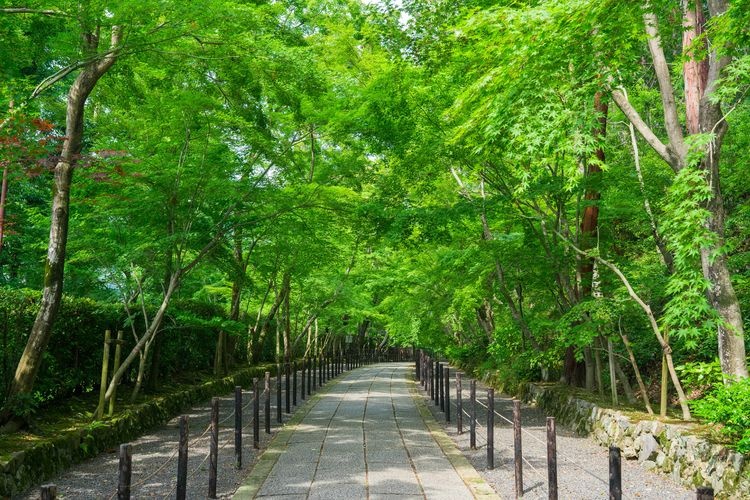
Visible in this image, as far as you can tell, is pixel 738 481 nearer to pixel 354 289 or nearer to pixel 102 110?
pixel 102 110

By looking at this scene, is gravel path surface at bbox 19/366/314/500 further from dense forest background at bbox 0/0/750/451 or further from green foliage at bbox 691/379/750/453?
green foliage at bbox 691/379/750/453

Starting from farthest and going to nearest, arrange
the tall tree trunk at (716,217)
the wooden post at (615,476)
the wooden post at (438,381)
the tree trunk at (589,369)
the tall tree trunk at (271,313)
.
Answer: the tall tree trunk at (271,313)
the wooden post at (438,381)
the tree trunk at (589,369)
the tall tree trunk at (716,217)
the wooden post at (615,476)

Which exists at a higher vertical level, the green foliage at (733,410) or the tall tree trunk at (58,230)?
the tall tree trunk at (58,230)

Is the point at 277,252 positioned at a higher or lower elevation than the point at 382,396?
higher

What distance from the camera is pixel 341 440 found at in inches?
379

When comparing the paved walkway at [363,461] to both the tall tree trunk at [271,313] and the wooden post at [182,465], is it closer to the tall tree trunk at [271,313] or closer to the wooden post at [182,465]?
the wooden post at [182,465]

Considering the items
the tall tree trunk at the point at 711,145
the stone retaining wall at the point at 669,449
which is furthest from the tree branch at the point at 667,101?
the stone retaining wall at the point at 669,449

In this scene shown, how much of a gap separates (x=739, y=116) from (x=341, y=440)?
11236 millimetres

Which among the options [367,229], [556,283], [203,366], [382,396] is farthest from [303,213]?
[203,366]

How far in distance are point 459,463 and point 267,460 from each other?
2.61 metres

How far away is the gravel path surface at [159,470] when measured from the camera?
21.8 feet

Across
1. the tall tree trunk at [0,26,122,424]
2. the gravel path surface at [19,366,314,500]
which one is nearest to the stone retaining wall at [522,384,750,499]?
the gravel path surface at [19,366,314,500]

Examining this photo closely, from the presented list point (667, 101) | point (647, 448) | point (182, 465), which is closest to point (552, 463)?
point (647, 448)

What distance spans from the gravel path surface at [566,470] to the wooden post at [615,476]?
2.38m
